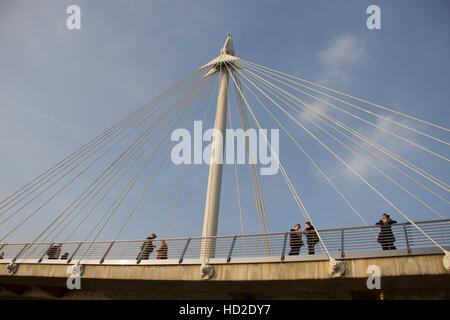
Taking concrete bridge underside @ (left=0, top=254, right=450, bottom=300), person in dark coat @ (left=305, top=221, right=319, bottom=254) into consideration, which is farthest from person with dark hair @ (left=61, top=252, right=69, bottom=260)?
person in dark coat @ (left=305, top=221, right=319, bottom=254)

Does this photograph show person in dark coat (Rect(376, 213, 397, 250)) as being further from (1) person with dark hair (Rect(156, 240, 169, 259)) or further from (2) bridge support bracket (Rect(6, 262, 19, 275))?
(2) bridge support bracket (Rect(6, 262, 19, 275))

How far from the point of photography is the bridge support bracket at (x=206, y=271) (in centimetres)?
1055

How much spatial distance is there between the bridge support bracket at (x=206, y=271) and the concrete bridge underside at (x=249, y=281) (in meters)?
0.14

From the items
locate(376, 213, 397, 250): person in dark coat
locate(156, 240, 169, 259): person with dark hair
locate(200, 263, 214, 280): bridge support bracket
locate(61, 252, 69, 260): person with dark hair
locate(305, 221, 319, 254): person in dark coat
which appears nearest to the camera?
locate(376, 213, 397, 250): person in dark coat

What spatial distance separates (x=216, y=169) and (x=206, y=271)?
6089mm

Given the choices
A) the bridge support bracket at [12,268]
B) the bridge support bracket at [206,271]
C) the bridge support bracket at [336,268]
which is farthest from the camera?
the bridge support bracket at [12,268]

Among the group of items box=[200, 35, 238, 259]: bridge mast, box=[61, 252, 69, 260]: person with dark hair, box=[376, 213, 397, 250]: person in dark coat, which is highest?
box=[200, 35, 238, 259]: bridge mast

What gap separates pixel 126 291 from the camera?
1335 centimetres

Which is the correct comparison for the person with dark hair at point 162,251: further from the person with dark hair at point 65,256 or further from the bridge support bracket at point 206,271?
the person with dark hair at point 65,256

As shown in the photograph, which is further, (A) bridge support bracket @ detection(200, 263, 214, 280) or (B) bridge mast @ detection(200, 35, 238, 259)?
(B) bridge mast @ detection(200, 35, 238, 259)

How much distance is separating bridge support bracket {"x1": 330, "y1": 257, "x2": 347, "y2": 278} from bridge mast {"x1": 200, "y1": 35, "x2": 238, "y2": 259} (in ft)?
13.7

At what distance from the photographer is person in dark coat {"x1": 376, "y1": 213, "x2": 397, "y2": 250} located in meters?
9.04

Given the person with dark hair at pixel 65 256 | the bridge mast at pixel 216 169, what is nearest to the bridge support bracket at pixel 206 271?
the bridge mast at pixel 216 169
